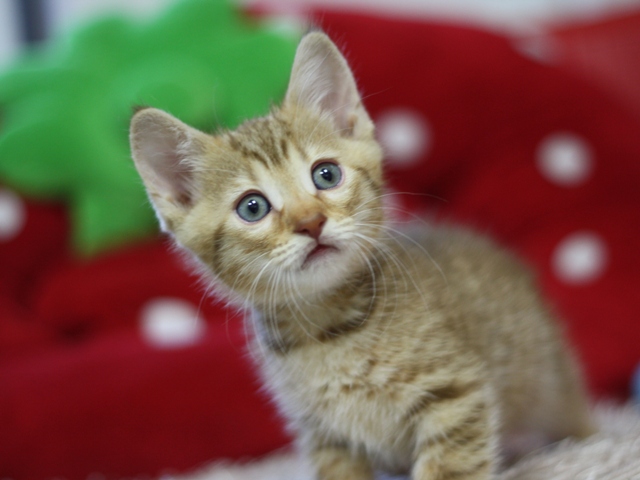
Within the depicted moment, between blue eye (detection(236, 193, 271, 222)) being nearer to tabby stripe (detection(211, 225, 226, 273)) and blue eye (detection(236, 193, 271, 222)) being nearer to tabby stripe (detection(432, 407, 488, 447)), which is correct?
tabby stripe (detection(211, 225, 226, 273))

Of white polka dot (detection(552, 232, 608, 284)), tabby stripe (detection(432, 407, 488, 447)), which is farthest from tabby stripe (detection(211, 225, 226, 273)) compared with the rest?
white polka dot (detection(552, 232, 608, 284))

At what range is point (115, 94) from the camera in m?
2.11

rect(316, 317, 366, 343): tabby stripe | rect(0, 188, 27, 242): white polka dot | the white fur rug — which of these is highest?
rect(0, 188, 27, 242): white polka dot

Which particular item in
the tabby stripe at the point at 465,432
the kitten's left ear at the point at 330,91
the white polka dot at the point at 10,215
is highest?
the kitten's left ear at the point at 330,91

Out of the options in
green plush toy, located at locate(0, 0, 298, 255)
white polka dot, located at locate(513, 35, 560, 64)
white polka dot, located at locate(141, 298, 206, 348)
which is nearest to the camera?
white polka dot, located at locate(141, 298, 206, 348)

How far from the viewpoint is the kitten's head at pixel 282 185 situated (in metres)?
1.17

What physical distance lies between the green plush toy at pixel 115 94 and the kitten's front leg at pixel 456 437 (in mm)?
1192

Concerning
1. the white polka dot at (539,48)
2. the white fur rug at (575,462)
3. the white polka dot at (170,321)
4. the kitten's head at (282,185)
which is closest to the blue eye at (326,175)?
the kitten's head at (282,185)

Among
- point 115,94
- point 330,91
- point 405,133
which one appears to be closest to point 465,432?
point 330,91

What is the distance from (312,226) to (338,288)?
0.16 metres

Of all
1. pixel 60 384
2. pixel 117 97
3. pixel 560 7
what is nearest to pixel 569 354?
pixel 60 384

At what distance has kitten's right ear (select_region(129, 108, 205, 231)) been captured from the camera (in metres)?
1.25

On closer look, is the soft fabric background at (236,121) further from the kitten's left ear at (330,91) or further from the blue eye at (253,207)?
the blue eye at (253,207)

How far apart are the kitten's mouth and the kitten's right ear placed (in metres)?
0.31
